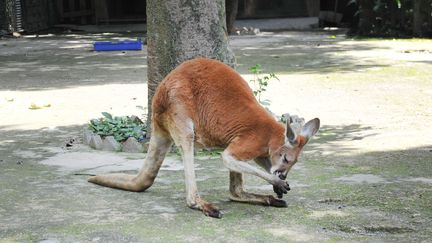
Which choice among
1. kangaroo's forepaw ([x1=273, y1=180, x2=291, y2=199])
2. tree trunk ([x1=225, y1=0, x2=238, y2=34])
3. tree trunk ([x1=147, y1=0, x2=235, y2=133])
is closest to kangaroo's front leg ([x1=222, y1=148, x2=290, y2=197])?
kangaroo's forepaw ([x1=273, y1=180, x2=291, y2=199])

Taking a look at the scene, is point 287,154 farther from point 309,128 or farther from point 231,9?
point 231,9

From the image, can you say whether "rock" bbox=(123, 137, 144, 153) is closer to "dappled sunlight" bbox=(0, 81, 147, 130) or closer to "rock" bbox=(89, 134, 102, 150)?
"rock" bbox=(89, 134, 102, 150)

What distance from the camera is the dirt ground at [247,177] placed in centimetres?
452

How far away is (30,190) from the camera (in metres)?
5.54

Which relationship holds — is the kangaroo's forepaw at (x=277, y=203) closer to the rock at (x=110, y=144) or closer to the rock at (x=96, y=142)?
the rock at (x=110, y=144)

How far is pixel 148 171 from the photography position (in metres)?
5.34

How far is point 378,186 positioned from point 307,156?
1.33 meters

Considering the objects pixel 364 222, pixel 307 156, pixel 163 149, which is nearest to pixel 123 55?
pixel 307 156

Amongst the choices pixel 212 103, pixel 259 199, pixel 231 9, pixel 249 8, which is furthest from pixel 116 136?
pixel 249 8

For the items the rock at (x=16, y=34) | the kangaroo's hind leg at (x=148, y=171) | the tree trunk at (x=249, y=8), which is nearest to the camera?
the kangaroo's hind leg at (x=148, y=171)

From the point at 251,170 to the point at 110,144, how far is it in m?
2.72

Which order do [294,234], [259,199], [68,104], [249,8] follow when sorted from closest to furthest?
1. [294,234]
2. [259,199]
3. [68,104]
4. [249,8]

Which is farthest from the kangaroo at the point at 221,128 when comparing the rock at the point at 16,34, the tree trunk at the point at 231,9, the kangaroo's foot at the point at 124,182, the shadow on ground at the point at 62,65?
the rock at the point at 16,34

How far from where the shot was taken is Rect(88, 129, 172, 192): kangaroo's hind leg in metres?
5.28
